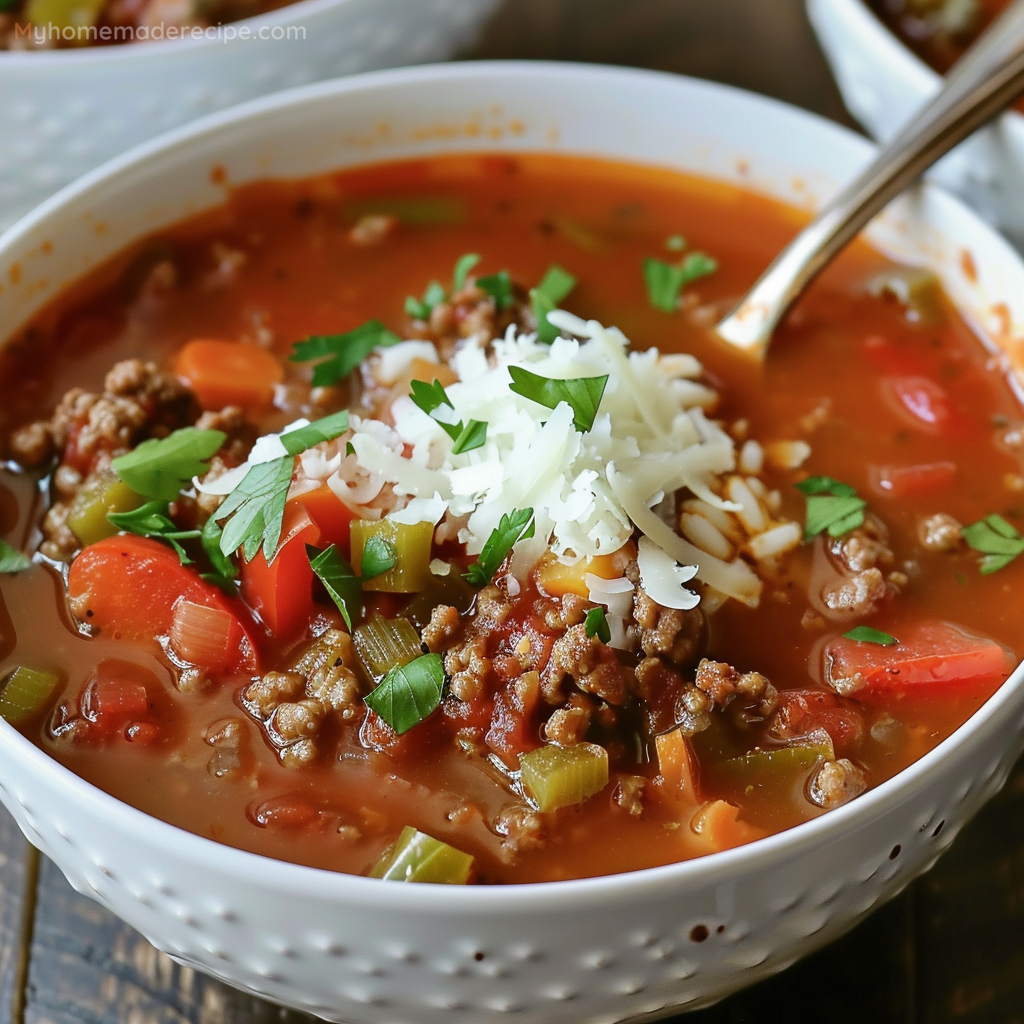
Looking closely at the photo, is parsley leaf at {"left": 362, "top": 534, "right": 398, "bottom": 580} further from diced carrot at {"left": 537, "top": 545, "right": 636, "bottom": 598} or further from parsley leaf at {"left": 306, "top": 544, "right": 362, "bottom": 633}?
diced carrot at {"left": 537, "top": 545, "right": 636, "bottom": 598}

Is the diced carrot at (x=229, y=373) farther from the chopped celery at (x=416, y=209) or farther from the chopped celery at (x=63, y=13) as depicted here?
the chopped celery at (x=63, y=13)

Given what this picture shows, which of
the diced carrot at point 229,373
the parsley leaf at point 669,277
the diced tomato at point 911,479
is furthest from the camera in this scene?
the parsley leaf at point 669,277

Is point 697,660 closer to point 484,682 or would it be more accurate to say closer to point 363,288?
point 484,682

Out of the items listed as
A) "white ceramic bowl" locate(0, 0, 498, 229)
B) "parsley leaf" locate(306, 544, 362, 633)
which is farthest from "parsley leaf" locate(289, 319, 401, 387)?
"white ceramic bowl" locate(0, 0, 498, 229)

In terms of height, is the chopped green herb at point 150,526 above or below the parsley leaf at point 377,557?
below

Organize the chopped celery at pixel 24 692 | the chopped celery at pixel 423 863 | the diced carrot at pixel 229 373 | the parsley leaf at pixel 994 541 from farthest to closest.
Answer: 1. the diced carrot at pixel 229 373
2. the parsley leaf at pixel 994 541
3. the chopped celery at pixel 24 692
4. the chopped celery at pixel 423 863

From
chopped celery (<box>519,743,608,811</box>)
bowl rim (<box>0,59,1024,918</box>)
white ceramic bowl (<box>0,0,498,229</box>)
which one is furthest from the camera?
white ceramic bowl (<box>0,0,498,229</box>)

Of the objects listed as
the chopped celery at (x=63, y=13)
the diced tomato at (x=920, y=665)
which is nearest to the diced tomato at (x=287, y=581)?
the diced tomato at (x=920, y=665)

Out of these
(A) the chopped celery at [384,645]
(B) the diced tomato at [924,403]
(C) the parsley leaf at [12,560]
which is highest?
(B) the diced tomato at [924,403]
